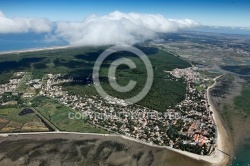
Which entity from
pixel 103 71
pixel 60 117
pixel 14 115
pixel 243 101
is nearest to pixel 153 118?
pixel 60 117

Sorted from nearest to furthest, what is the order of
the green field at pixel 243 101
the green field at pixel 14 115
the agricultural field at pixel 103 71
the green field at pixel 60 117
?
the green field at pixel 60 117
the green field at pixel 14 115
the green field at pixel 243 101
the agricultural field at pixel 103 71

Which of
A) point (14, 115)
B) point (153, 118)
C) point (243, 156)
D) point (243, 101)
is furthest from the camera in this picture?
point (243, 101)

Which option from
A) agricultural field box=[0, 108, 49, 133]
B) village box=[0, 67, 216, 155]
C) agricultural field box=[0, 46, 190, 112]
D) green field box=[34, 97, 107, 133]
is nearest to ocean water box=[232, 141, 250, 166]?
village box=[0, 67, 216, 155]

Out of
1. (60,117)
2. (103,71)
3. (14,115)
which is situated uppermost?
(103,71)

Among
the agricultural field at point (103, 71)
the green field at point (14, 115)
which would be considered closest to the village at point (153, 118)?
the agricultural field at point (103, 71)

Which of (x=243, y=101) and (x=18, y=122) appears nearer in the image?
(x=18, y=122)

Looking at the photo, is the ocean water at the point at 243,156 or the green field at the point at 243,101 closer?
the ocean water at the point at 243,156

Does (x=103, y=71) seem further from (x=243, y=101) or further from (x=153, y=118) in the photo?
(x=243, y=101)

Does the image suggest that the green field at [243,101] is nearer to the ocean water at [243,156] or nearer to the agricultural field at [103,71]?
the agricultural field at [103,71]
